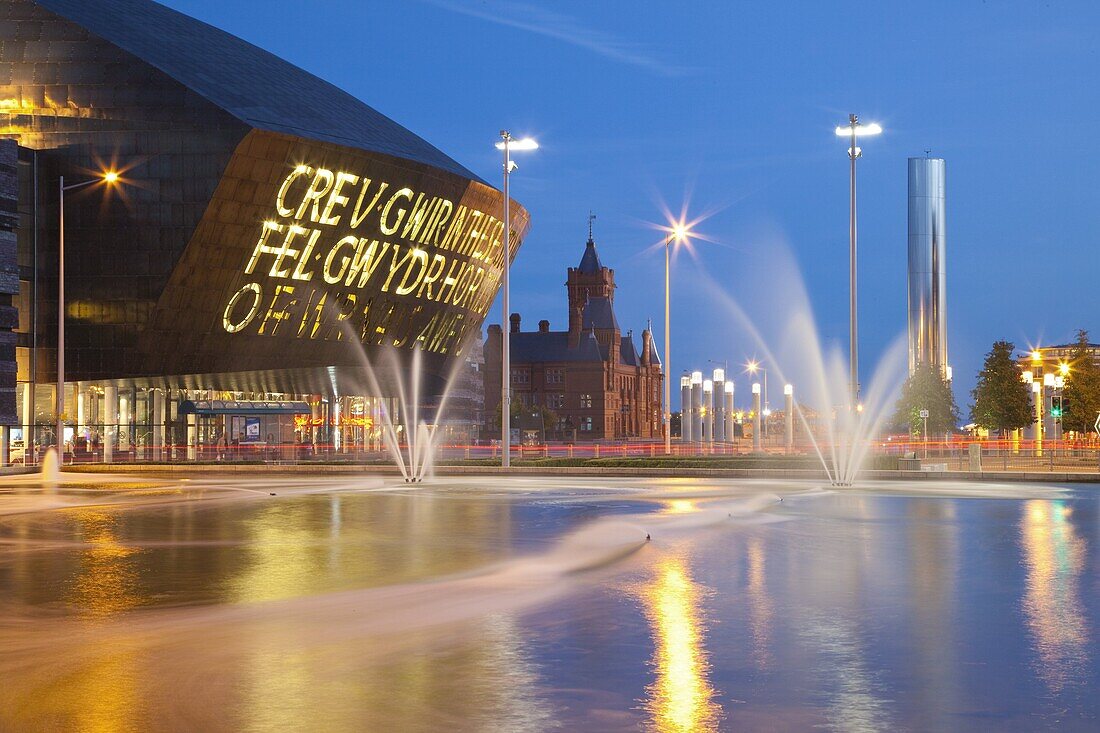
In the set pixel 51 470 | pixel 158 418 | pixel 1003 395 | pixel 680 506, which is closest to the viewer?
pixel 680 506

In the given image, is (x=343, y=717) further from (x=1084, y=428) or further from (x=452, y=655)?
(x=1084, y=428)

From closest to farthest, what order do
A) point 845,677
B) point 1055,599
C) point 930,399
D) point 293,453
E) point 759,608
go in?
point 845,677 < point 759,608 < point 1055,599 < point 293,453 < point 930,399

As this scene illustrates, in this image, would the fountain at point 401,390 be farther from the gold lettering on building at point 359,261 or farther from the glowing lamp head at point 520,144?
the glowing lamp head at point 520,144

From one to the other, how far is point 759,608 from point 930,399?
9129 centimetres

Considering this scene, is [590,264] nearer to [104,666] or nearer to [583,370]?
[583,370]

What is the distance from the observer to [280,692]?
8859 mm

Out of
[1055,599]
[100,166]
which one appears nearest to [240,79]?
[100,166]

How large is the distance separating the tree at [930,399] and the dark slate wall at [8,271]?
68.0 metres

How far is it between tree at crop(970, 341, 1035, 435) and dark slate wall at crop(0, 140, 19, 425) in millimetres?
68014

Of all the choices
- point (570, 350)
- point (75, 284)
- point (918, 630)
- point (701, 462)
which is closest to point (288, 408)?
point (75, 284)

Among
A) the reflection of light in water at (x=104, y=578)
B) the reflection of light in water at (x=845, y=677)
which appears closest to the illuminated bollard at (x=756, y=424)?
the reflection of light in water at (x=104, y=578)

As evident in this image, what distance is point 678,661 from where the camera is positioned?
10008mm

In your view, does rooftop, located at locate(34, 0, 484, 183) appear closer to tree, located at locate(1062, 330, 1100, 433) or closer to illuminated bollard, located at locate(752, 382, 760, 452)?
illuminated bollard, located at locate(752, 382, 760, 452)

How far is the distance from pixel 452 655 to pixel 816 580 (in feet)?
20.6
